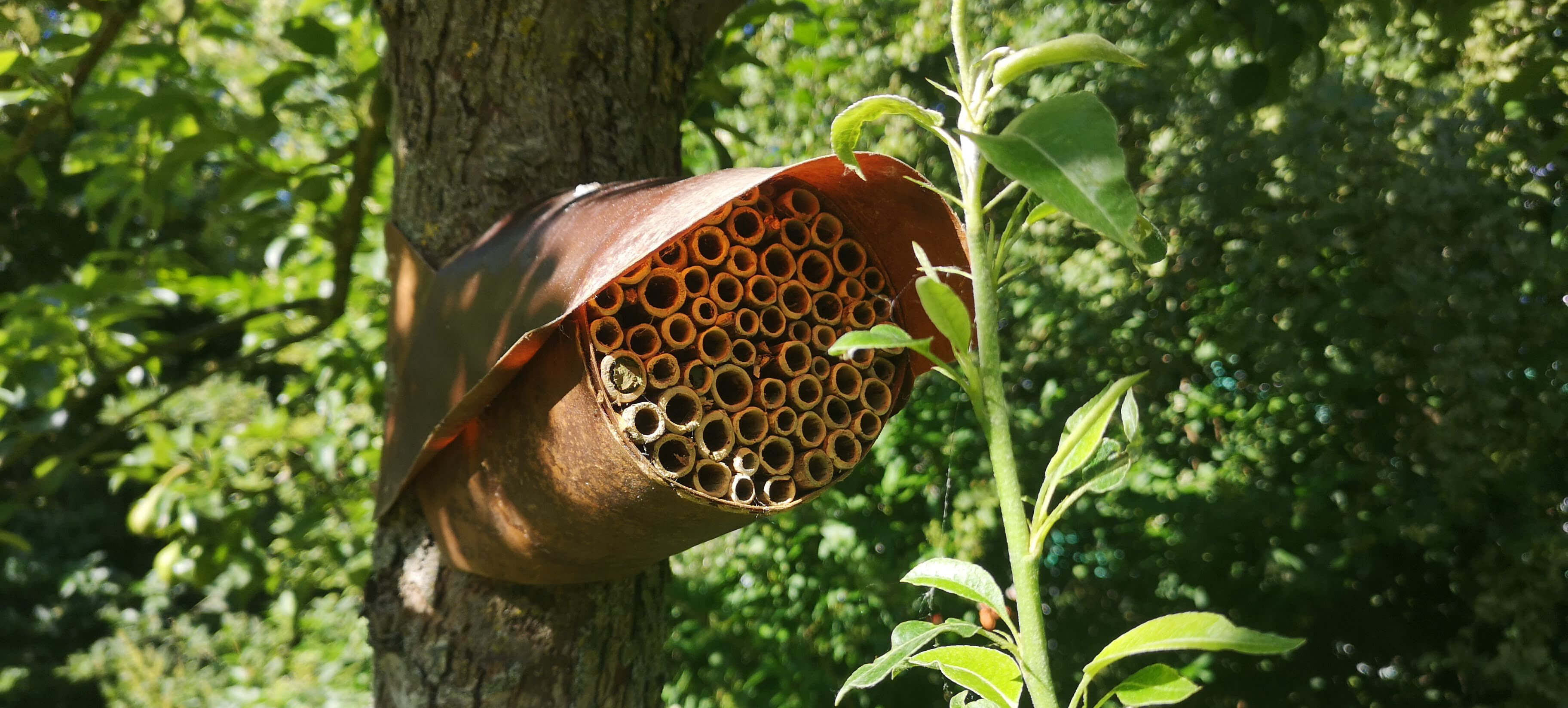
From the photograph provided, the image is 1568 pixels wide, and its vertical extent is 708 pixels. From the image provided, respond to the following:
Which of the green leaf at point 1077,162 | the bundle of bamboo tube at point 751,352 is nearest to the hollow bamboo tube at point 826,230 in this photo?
the bundle of bamboo tube at point 751,352

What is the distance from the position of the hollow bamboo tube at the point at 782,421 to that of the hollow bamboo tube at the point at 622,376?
103mm

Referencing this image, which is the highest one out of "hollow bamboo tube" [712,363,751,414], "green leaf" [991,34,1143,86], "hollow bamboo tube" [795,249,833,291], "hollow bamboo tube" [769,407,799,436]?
"green leaf" [991,34,1143,86]

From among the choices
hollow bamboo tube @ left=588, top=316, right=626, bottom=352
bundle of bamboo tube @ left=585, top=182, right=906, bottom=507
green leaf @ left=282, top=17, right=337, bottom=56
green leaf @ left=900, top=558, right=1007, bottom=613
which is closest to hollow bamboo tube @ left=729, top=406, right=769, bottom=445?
bundle of bamboo tube @ left=585, top=182, right=906, bottom=507

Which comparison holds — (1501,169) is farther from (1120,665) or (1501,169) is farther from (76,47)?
(76,47)

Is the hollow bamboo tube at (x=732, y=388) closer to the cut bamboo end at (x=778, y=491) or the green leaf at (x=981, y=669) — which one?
the cut bamboo end at (x=778, y=491)

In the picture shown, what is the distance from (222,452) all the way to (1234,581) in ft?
9.03

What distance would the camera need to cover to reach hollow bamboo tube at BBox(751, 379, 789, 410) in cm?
82

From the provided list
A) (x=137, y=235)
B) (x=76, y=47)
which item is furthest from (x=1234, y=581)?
(x=137, y=235)

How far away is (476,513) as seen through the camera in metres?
0.94

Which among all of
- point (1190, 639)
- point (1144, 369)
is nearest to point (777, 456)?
point (1190, 639)

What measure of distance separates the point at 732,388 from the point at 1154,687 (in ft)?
1.27

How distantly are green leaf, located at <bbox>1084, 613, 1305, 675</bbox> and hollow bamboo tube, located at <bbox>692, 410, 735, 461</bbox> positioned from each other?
1.08ft

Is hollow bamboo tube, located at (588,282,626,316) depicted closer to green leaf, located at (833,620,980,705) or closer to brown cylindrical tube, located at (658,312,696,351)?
brown cylindrical tube, located at (658,312,696,351)

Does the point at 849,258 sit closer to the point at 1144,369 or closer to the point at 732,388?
the point at 732,388
